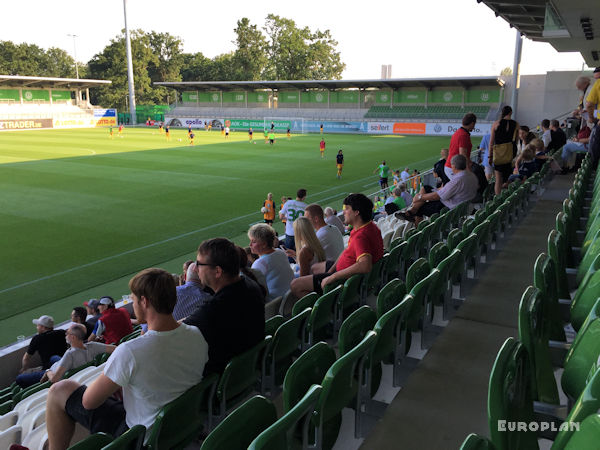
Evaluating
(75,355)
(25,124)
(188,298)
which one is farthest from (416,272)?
(25,124)

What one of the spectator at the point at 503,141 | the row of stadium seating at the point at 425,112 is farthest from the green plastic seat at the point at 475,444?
the row of stadium seating at the point at 425,112

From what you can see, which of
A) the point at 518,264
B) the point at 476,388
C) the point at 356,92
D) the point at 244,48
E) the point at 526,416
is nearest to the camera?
the point at 526,416

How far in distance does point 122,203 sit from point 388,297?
14612 millimetres

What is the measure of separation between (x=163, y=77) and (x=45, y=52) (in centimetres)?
2288

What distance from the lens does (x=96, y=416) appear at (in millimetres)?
2816

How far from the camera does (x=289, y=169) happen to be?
24953 millimetres

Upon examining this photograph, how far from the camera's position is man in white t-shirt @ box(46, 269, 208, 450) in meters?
2.57

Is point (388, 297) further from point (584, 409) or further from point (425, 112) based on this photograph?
point (425, 112)

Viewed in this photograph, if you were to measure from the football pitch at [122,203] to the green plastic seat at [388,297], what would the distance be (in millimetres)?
6344

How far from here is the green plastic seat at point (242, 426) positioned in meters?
1.97

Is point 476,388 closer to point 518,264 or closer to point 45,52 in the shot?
point 518,264

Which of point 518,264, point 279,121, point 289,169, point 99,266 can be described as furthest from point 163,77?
point 518,264

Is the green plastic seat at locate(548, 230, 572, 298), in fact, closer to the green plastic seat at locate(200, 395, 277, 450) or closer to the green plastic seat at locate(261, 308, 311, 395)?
the green plastic seat at locate(261, 308, 311, 395)

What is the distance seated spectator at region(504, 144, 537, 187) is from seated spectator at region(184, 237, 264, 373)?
9.33 meters
